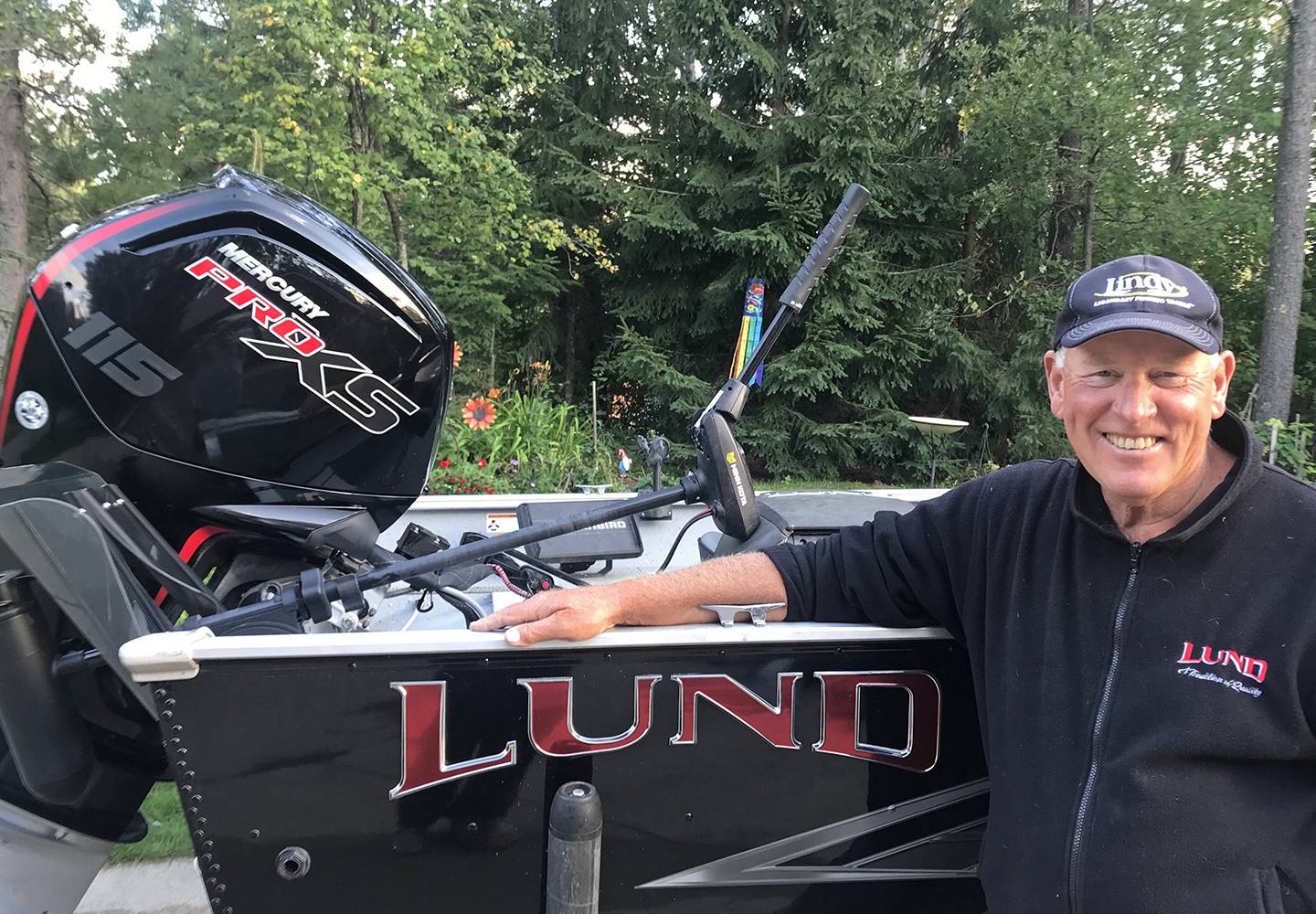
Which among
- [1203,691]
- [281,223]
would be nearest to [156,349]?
[281,223]

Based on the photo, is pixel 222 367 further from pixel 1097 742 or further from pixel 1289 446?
pixel 1289 446

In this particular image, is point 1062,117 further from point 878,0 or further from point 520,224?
point 520,224

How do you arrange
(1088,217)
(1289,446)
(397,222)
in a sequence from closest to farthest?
(1289,446)
(397,222)
(1088,217)

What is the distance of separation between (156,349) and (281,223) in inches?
15.2

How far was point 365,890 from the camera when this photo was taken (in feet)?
4.62

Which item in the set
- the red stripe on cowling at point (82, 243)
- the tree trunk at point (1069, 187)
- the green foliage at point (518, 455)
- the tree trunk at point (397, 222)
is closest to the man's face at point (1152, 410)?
the red stripe on cowling at point (82, 243)

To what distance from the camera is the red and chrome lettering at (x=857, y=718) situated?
4.74 feet

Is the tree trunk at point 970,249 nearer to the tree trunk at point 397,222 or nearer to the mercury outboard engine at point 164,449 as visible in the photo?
the tree trunk at point 397,222

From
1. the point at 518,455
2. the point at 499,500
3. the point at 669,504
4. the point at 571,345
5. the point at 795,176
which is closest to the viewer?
the point at 669,504

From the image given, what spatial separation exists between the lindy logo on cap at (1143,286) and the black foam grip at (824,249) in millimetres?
536

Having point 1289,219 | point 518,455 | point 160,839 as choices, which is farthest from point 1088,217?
point 160,839

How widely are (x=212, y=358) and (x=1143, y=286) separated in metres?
1.83

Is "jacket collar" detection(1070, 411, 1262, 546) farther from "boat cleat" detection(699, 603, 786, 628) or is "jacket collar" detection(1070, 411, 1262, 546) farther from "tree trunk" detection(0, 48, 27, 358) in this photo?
"tree trunk" detection(0, 48, 27, 358)

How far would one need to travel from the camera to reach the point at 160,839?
8.64 feet
